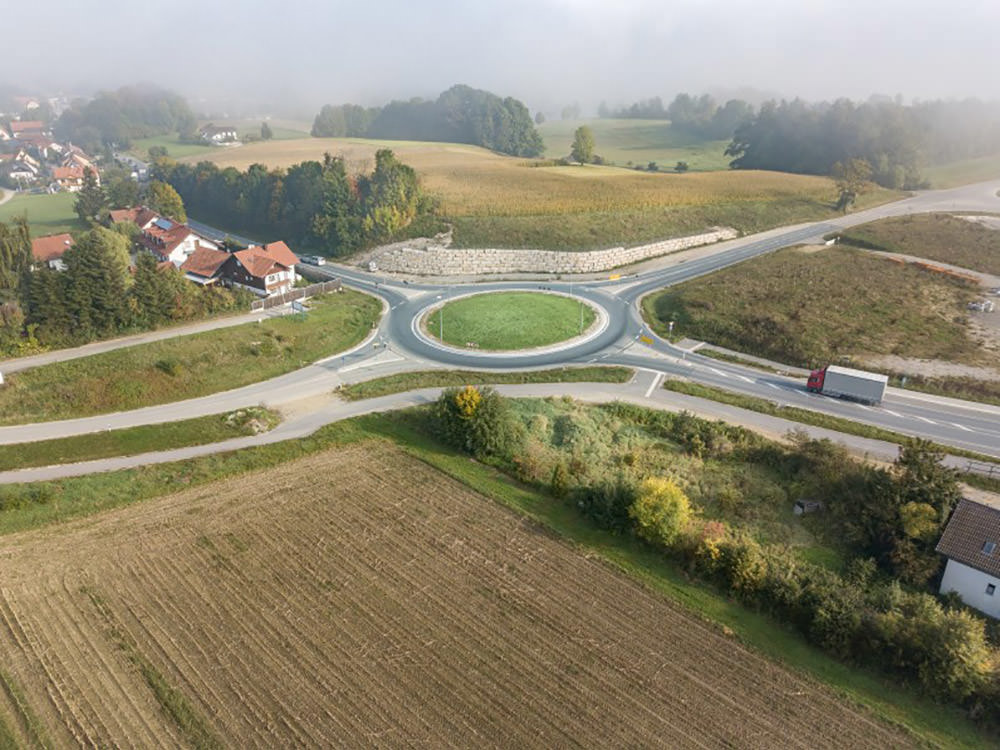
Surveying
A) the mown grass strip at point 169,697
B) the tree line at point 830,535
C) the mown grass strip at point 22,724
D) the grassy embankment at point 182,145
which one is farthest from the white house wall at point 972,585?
the grassy embankment at point 182,145

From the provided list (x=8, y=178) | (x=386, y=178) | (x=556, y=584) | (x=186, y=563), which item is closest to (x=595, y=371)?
(x=556, y=584)

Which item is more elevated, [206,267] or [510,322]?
[206,267]

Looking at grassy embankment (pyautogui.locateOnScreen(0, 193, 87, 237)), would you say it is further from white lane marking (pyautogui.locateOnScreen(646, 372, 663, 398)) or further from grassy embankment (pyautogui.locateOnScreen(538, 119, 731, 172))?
grassy embankment (pyautogui.locateOnScreen(538, 119, 731, 172))

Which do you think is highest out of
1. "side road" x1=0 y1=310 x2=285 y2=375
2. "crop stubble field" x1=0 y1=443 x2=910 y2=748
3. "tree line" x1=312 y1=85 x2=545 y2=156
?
"tree line" x1=312 y1=85 x2=545 y2=156

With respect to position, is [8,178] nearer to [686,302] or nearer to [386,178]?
[386,178]

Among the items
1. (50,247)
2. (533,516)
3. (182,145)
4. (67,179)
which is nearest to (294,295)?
(50,247)

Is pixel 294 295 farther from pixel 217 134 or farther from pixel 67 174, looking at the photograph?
pixel 217 134

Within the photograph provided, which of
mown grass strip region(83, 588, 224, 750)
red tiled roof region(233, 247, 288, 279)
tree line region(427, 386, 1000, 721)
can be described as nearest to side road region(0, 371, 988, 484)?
tree line region(427, 386, 1000, 721)
